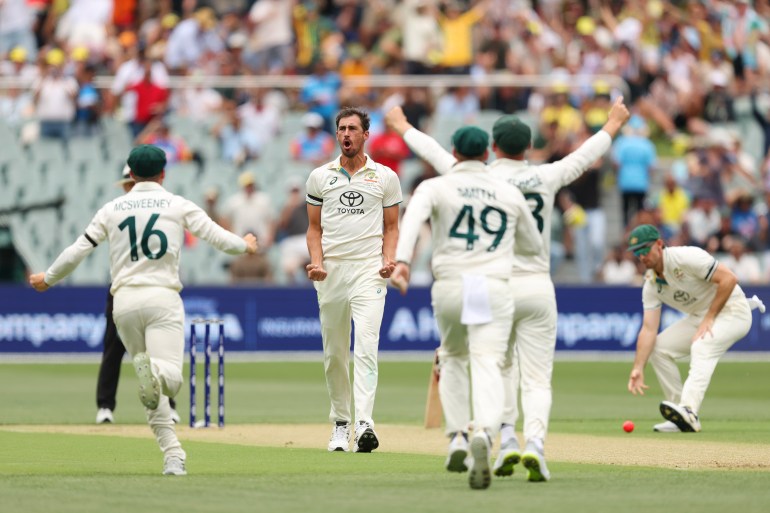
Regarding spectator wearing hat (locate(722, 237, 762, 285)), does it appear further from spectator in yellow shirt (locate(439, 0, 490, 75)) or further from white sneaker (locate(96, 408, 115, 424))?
white sneaker (locate(96, 408, 115, 424))

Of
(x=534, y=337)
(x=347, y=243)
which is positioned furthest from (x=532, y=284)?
(x=347, y=243)

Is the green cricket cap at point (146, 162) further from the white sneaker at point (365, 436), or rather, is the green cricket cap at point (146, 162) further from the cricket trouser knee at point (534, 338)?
the white sneaker at point (365, 436)

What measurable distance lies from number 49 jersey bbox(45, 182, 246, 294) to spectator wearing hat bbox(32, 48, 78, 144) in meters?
17.4

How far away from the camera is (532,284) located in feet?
32.4

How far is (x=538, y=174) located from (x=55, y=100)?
743 inches

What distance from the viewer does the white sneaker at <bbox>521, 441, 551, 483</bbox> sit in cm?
961

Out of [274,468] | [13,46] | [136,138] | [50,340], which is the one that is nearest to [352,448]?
[274,468]

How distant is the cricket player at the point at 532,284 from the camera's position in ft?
32.1

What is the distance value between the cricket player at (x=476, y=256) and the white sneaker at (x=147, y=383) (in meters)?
1.87

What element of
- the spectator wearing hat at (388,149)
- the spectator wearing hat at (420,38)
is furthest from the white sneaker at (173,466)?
the spectator wearing hat at (420,38)

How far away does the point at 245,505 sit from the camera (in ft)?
28.4

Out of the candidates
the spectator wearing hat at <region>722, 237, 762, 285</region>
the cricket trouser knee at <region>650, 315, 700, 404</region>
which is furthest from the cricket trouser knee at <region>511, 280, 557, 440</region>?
the spectator wearing hat at <region>722, 237, 762, 285</region>

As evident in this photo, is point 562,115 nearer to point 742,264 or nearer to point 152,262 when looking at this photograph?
point 742,264

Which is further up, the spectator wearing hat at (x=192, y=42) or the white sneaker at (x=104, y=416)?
the spectator wearing hat at (x=192, y=42)
